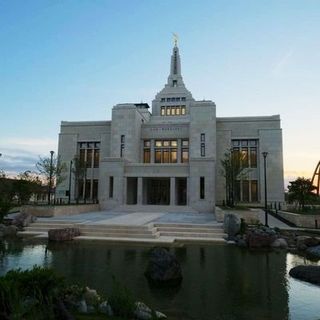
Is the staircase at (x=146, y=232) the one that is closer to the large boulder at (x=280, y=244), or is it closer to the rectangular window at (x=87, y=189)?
the large boulder at (x=280, y=244)

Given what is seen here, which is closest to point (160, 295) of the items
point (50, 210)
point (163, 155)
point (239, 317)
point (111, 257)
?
point (239, 317)

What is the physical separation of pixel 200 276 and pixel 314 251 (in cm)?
721

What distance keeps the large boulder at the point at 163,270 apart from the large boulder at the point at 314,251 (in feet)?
25.4

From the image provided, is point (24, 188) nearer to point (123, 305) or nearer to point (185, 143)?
point (185, 143)

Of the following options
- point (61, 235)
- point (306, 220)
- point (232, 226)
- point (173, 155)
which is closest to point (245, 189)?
point (173, 155)

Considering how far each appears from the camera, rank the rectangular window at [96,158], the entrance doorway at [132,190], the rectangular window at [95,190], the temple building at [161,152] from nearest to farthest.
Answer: the temple building at [161,152]
the entrance doorway at [132,190]
the rectangular window at [95,190]
the rectangular window at [96,158]

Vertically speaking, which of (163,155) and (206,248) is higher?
(163,155)

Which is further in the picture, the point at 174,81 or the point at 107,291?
the point at 174,81

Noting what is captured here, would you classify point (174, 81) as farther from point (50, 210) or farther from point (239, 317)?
point (239, 317)

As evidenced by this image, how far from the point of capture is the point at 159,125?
49750mm

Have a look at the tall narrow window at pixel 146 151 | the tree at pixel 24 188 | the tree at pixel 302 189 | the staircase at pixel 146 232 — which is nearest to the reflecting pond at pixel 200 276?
the staircase at pixel 146 232

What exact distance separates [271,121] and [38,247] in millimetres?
40439

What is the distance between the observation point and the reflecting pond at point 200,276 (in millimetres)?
7188

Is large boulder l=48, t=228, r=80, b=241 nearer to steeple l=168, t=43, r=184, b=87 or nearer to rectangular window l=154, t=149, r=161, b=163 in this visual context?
rectangular window l=154, t=149, r=161, b=163
